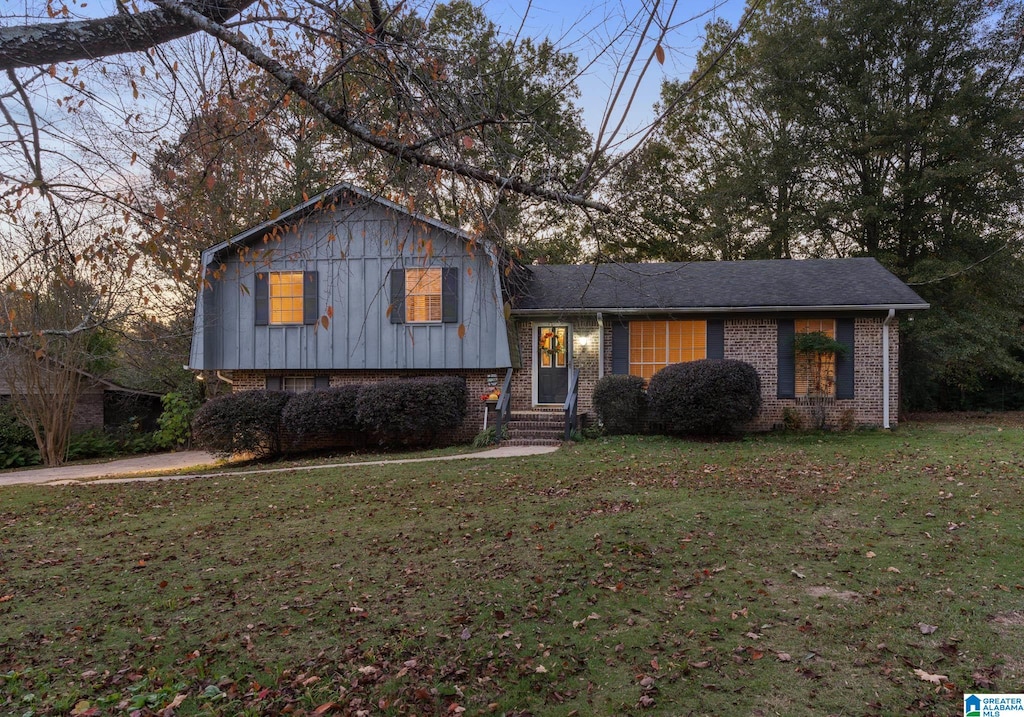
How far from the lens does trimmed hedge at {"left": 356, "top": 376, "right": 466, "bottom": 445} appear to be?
14.2 m

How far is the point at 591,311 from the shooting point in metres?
15.2

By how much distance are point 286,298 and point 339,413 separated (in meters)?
3.22

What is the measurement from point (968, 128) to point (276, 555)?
21.8 m

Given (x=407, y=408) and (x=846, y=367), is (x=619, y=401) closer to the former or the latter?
(x=407, y=408)

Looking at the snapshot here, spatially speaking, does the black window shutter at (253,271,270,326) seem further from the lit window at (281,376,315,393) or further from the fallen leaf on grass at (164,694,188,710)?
the fallen leaf on grass at (164,694,188,710)

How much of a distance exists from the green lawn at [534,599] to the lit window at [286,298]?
719cm

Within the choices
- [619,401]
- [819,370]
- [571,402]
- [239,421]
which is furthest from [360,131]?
[819,370]

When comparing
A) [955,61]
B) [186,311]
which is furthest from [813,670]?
[955,61]

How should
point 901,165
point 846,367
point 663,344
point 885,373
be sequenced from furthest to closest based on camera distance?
point 901,165
point 663,344
point 846,367
point 885,373

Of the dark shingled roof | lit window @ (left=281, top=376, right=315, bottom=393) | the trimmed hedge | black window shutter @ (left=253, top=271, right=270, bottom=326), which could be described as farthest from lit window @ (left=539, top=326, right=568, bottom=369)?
black window shutter @ (left=253, top=271, right=270, bottom=326)

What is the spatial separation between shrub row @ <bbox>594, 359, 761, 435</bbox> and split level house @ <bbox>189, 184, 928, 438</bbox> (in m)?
0.89

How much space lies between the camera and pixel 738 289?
15.8 metres

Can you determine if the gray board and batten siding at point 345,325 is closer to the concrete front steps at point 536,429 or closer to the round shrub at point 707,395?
the concrete front steps at point 536,429

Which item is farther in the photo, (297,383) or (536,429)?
(297,383)
